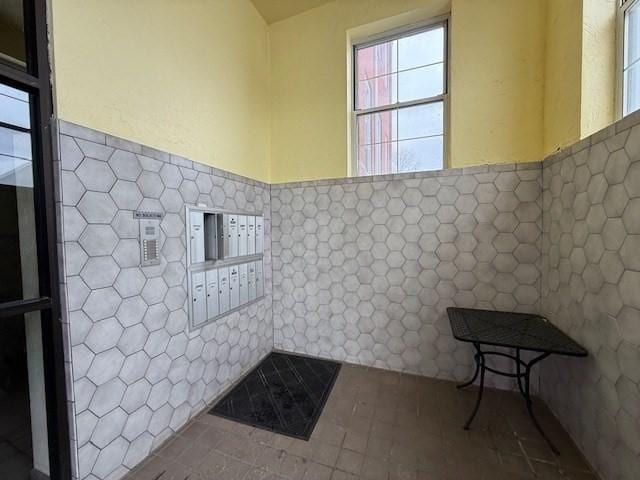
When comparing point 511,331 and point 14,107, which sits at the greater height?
point 14,107

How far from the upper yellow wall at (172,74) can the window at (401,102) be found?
92cm

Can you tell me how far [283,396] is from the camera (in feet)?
5.84

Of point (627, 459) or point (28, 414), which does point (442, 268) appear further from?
point (28, 414)

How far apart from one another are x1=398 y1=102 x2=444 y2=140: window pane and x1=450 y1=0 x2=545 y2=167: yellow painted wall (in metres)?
→ 0.16

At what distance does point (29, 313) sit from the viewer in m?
1.04

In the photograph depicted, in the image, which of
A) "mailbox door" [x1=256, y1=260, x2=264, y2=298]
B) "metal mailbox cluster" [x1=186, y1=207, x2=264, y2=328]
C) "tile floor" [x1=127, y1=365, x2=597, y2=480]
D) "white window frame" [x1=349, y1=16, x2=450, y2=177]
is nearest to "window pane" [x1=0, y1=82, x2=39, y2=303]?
"metal mailbox cluster" [x1=186, y1=207, x2=264, y2=328]

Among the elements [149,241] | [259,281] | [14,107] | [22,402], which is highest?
[14,107]

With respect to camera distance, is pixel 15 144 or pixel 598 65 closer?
pixel 15 144

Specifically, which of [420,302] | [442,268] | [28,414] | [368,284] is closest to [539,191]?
[442,268]

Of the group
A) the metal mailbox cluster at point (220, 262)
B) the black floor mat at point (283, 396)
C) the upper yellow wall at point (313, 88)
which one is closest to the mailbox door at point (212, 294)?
the metal mailbox cluster at point (220, 262)

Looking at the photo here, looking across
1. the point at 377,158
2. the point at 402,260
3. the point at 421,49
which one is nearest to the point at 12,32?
the point at 377,158

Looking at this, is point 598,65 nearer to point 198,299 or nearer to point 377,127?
point 377,127

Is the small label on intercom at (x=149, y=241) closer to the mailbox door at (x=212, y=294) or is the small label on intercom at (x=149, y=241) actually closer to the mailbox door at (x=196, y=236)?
the mailbox door at (x=196, y=236)

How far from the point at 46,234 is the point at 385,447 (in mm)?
1862
